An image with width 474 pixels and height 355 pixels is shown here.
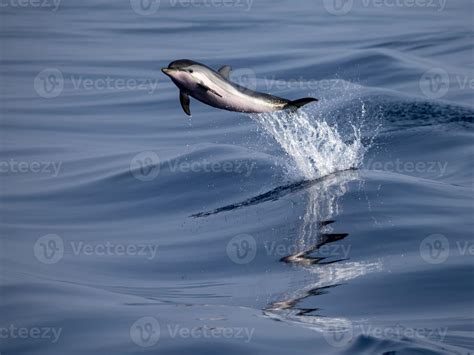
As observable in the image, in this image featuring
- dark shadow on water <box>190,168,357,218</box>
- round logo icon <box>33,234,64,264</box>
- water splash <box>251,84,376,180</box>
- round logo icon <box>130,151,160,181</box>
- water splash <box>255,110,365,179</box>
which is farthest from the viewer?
round logo icon <box>130,151,160,181</box>

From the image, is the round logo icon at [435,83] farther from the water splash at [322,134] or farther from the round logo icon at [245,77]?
the round logo icon at [245,77]

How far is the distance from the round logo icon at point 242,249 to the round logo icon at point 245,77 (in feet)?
51.8

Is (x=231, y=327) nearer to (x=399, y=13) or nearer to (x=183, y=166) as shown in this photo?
(x=183, y=166)

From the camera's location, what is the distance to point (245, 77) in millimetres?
33250

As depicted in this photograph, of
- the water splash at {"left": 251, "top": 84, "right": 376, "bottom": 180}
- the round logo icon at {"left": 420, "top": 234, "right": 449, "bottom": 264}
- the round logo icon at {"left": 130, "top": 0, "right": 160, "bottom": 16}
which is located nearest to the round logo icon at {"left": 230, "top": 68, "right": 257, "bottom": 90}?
the water splash at {"left": 251, "top": 84, "right": 376, "bottom": 180}

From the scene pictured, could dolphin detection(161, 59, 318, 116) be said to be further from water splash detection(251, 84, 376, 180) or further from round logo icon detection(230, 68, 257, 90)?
A: round logo icon detection(230, 68, 257, 90)

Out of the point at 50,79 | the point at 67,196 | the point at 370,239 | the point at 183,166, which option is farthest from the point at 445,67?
the point at 370,239

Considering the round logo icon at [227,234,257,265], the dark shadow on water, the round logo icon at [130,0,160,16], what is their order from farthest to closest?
1. the round logo icon at [130,0,160,16]
2. the dark shadow on water
3. the round logo icon at [227,234,257,265]

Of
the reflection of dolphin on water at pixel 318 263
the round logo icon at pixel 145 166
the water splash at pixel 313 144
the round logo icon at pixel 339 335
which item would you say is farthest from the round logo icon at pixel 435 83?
the round logo icon at pixel 339 335

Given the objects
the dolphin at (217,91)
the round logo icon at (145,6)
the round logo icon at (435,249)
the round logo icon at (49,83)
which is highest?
the round logo icon at (145,6)

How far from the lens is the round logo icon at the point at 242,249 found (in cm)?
1432

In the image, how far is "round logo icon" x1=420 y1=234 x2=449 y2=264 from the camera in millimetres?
13477

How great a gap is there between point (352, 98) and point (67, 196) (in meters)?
9.17

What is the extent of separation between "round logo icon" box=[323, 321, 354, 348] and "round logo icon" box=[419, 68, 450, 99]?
1601 cm
